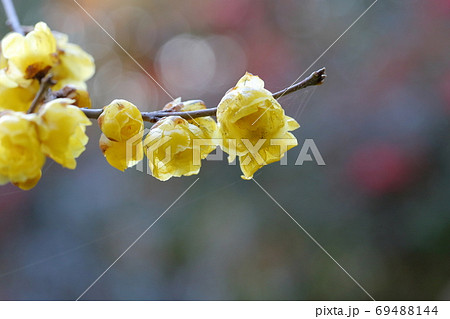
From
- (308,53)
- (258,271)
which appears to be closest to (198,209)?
(258,271)

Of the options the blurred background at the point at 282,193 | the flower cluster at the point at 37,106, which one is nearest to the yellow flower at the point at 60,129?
the flower cluster at the point at 37,106

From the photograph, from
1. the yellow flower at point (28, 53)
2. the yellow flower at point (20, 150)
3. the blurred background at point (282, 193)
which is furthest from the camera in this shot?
the blurred background at point (282, 193)

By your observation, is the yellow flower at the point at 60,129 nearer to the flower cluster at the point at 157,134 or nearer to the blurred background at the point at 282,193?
the flower cluster at the point at 157,134

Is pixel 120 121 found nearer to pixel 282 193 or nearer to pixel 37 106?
pixel 37 106

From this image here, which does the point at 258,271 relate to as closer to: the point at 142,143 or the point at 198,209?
the point at 198,209

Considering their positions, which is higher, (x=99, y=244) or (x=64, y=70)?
(x=64, y=70)

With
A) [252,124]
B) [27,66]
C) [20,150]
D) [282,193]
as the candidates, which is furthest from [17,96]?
[282,193]

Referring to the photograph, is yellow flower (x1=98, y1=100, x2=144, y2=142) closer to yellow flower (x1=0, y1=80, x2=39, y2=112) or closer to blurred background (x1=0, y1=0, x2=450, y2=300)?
yellow flower (x1=0, y1=80, x2=39, y2=112)
